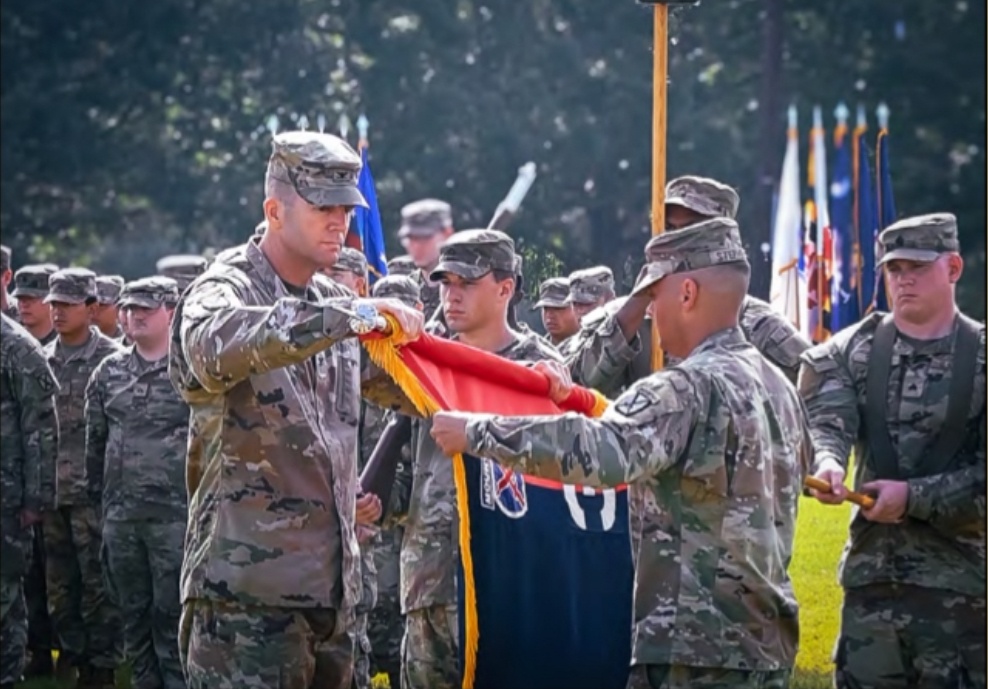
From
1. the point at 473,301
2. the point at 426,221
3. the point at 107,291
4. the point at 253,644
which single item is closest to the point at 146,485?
the point at 426,221

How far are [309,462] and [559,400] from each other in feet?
2.92

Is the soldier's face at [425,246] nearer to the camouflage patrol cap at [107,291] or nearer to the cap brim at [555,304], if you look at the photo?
the cap brim at [555,304]

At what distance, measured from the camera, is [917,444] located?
364 inches

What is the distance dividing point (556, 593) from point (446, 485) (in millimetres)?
2022

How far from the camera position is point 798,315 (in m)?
16.1

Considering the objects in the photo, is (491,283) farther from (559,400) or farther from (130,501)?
(130,501)

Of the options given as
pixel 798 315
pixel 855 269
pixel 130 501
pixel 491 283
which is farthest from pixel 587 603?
pixel 855 269

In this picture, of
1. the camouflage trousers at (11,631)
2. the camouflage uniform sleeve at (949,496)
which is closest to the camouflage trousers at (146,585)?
the camouflage trousers at (11,631)

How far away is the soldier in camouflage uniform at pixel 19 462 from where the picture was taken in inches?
506

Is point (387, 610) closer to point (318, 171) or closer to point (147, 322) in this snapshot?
point (147, 322)

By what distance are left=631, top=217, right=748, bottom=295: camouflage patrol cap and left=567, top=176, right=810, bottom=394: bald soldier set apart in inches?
62.5

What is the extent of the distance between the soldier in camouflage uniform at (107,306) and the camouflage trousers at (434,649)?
6.60 metres

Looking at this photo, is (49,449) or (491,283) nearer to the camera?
(491,283)

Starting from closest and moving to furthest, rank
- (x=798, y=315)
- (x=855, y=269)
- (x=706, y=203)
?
(x=706, y=203), (x=798, y=315), (x=855, y=269)
